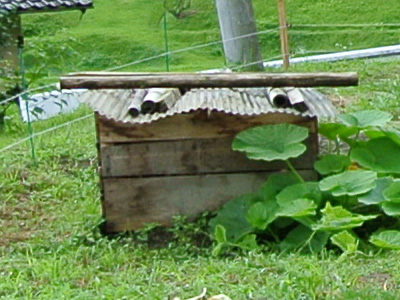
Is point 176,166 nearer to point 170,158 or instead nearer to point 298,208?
point 170,158


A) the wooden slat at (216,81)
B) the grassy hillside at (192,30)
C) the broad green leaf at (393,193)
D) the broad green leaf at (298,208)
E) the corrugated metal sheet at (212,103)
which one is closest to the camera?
the broad green leaf at (298,208)

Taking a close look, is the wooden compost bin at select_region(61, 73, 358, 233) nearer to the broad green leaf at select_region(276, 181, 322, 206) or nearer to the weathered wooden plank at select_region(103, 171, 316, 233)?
the weathered wooden plank at select_region(103, 171, 316, 233)

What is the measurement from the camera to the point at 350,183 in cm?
620

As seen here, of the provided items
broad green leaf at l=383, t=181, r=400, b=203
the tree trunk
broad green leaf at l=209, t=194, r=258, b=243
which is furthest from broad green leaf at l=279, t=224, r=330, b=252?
the tree trunk

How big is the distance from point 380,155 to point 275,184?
748mm

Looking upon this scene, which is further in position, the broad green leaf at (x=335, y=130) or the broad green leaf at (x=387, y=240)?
the broad green leaf at (x=335, y=130)

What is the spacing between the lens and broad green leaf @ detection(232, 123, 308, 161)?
6285mm

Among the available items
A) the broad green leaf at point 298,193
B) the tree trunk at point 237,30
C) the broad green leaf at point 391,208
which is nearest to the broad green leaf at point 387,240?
the broad green leaf at point 391,208

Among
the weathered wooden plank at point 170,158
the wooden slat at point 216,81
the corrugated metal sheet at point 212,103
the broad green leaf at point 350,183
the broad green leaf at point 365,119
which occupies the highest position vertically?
the wooden slat at point 216,81

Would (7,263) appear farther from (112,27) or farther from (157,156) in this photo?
(112,27)

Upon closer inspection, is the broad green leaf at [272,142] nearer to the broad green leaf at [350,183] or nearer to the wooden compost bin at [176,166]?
the wooden compost bin at [176,166]

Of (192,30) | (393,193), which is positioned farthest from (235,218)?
(192,30)

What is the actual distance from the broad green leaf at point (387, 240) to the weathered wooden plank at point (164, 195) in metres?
0.88

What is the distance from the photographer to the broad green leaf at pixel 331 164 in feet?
21.1
